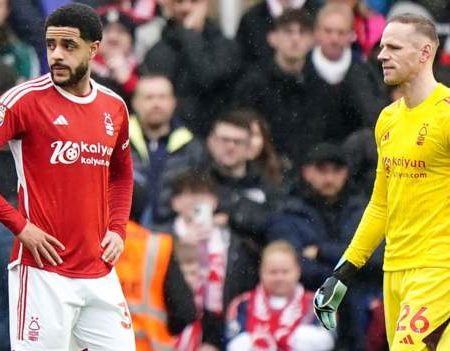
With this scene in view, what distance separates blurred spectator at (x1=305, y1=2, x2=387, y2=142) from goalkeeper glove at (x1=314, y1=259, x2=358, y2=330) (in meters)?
2.93

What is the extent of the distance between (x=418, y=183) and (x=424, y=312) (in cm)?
63

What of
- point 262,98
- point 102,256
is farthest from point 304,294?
point 102,256

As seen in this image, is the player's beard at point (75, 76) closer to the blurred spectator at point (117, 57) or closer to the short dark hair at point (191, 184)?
the short dark hair at point (191, 184)

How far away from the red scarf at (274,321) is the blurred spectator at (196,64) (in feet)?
4.65

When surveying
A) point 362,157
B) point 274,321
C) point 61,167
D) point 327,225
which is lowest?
point 274,321

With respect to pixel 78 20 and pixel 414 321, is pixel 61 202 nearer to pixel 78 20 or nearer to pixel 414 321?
pixel 78 20

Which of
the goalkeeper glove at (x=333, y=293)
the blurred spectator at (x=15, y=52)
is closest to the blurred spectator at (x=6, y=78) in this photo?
the blurred spectator at (x=15, y=52)

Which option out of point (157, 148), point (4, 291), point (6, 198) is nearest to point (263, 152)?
point (157, 148)

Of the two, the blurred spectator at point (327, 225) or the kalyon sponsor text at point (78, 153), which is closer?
the kalyon sponsor text at point (78, 153)

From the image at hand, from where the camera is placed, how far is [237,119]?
10.2 metres

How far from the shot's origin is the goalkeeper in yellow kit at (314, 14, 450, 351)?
7.05 meters

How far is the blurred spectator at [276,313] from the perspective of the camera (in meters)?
9.76

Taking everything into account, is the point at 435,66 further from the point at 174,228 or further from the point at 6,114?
the point at 6,114

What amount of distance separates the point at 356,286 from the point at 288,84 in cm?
153
